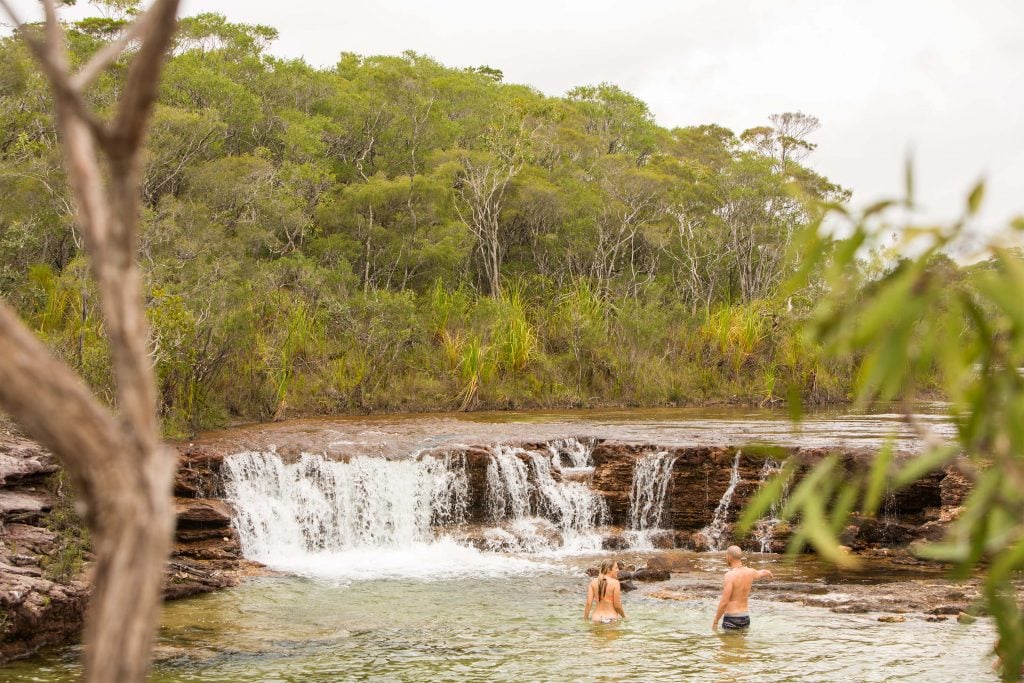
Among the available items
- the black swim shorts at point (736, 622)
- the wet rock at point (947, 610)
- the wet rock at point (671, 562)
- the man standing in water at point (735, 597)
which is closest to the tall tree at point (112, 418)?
the man standing in water at point (735, 597)

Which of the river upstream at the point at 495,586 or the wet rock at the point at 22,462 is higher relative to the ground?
the wet rock at the point at 22,462

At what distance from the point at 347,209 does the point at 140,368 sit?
28.8 meters

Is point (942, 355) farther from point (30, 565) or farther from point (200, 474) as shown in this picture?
point (200, 474)

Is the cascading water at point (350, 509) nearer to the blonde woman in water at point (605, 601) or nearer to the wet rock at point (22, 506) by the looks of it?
the wet rock at point (22, 506)

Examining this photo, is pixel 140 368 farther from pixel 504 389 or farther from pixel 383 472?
pixel 504 389

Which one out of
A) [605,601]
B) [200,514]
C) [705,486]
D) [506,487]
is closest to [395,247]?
[506,487]

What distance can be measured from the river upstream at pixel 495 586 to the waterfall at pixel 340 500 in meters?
0.02

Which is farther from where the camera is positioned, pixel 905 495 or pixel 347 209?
pixel 347 209

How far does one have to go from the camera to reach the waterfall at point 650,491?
16.5 m

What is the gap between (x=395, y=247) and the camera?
30.8 meters

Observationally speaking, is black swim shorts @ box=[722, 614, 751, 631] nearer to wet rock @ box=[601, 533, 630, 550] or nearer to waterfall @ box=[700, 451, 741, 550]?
waterfall @ box=[700, 451, 741, 550]

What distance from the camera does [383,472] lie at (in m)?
16.4

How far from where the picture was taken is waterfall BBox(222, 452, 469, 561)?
1558cm

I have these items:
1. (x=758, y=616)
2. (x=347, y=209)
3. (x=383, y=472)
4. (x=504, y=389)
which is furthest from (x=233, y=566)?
(x=347, y=209)
